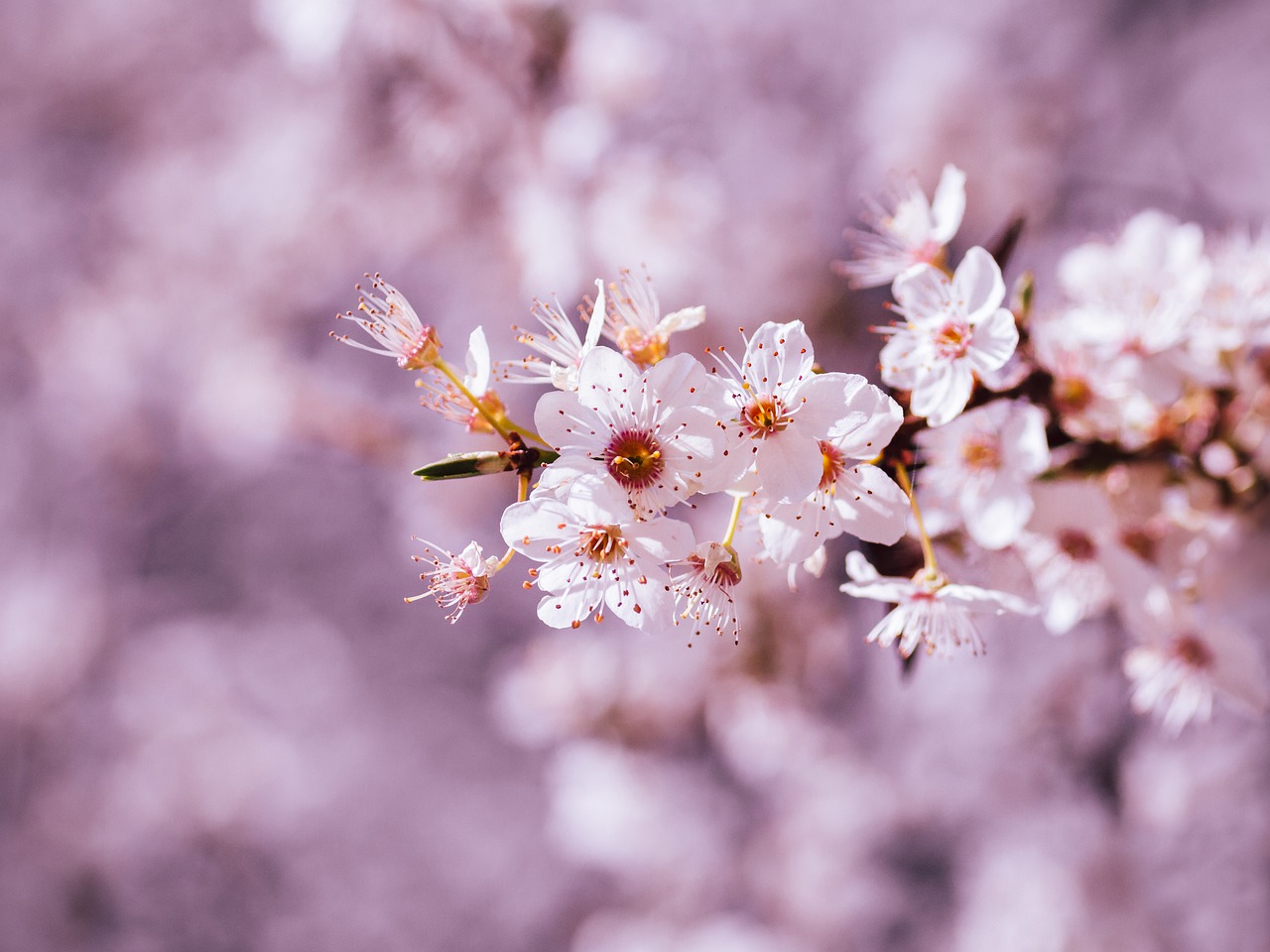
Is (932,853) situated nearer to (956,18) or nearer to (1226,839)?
(1226,839)

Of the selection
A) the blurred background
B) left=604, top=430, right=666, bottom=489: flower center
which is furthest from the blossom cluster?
the blurred background

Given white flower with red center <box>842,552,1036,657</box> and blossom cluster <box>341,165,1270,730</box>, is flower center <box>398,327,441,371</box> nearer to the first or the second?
blossom cluster <box>341,165,1270,730</box>

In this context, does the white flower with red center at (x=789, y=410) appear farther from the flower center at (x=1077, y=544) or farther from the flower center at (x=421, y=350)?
the flower center at (x=1077, y=544)

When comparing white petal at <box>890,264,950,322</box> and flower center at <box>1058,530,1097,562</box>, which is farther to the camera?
flower center at <box>1058,530,1097,562</box>

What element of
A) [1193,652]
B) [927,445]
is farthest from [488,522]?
[1193,652]

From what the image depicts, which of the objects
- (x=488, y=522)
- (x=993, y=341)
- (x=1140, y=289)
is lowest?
(x=993, y=341)

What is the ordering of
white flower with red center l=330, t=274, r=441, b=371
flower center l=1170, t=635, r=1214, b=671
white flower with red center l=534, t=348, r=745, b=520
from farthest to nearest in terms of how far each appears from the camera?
1. flower center l=1170, t=635, r=1214, b=671
2. white flower with red center l=330, t=274, r=441, b=371
3. white flower with red center l=534, t=348, r=745, b=520

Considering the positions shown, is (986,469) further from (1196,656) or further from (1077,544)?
(1196,656)
